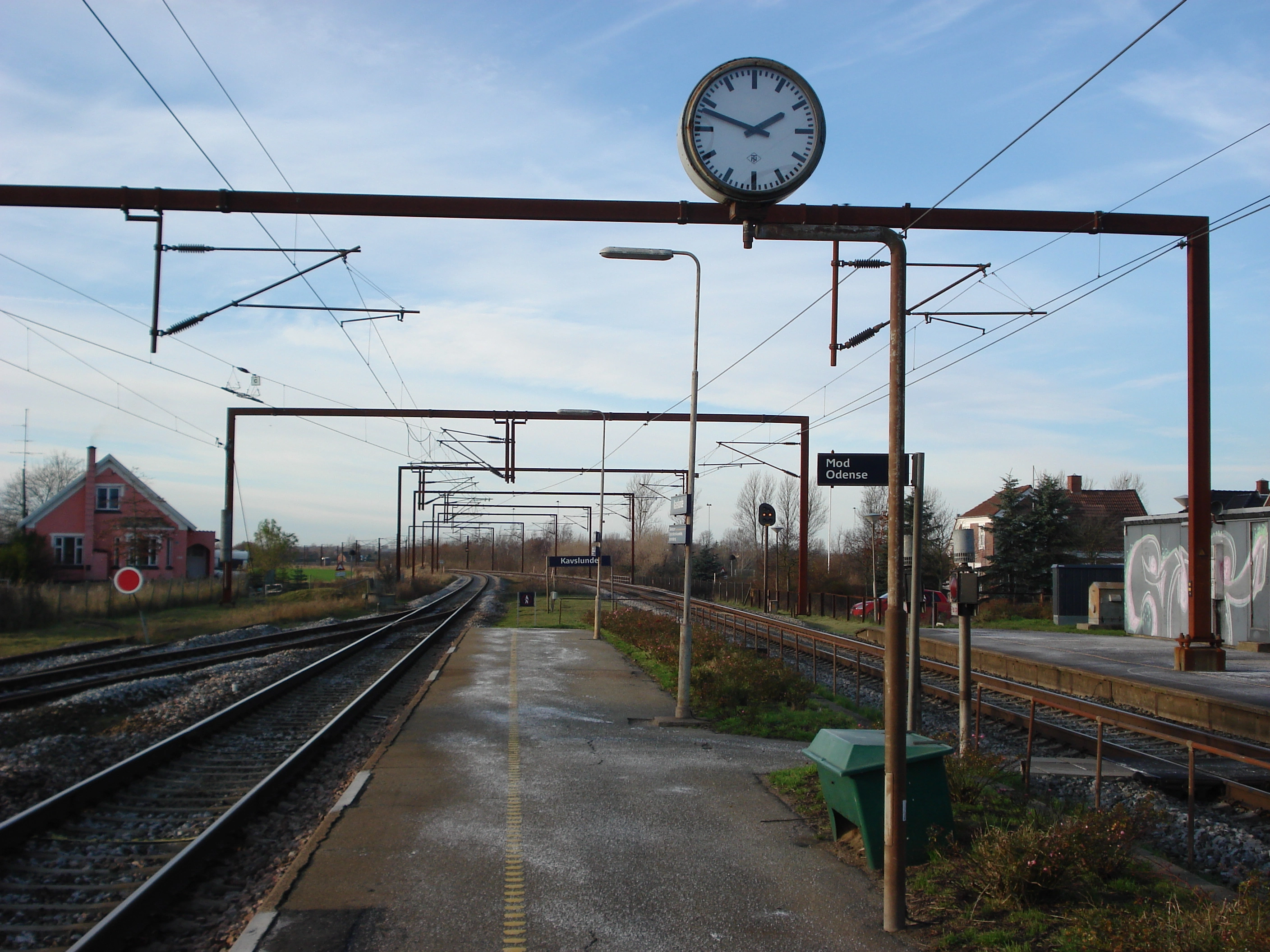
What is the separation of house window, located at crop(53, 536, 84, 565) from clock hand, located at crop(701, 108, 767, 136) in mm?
56971

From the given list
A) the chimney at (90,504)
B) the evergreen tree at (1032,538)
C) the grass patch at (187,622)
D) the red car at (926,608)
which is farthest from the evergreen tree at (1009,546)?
the chimney at (90,504)

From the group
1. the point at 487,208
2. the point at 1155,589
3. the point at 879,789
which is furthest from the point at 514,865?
the point at 1155,589

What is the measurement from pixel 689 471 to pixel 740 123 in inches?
280

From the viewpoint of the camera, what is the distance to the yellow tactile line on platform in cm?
536

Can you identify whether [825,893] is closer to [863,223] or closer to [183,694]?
[863,223]

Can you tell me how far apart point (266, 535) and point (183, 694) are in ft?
202

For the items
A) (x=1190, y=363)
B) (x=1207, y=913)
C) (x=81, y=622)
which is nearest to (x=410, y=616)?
(x=81, y=622)

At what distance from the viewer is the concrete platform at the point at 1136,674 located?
13297 millimetres

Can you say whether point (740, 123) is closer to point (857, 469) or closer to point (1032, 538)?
point (857, 469)

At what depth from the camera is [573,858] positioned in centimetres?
674

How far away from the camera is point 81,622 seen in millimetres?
30281

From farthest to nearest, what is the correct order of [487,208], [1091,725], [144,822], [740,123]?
[1091,725] → [487,208] → [144,822] → [740,123]

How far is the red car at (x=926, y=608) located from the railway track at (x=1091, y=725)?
1100 centimetres

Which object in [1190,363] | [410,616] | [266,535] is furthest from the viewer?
[266,535]
